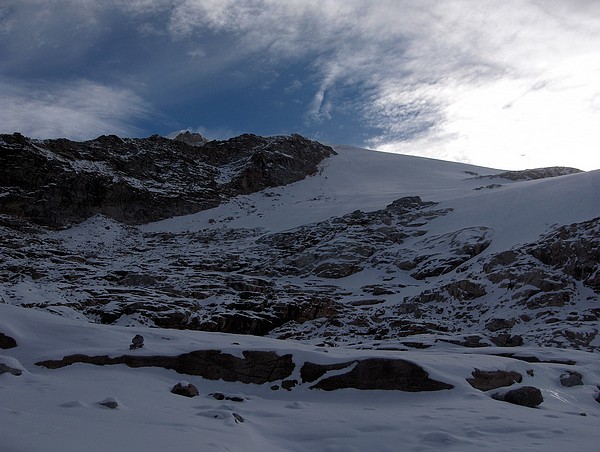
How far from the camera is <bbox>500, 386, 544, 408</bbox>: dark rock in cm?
1000

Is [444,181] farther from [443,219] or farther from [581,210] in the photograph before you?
[581,210]

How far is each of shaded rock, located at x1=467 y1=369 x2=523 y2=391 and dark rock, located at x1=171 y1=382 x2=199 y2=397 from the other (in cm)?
602

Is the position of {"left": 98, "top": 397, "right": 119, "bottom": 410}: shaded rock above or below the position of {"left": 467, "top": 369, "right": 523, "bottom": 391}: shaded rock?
above

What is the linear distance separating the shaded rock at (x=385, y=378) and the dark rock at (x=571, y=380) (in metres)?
3.69

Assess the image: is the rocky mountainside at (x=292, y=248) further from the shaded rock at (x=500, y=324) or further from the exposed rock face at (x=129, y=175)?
the exposed rock face at (x=129, y=175)

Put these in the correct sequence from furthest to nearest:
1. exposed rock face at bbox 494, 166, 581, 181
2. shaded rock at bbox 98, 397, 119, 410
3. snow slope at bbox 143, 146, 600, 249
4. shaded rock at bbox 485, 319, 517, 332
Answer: exposed rock face at bbox 494, 166, 581, 181 → snow slope at bbox 143, 146, 600, 249 → shaded rock at bbox 485, 319, 517, 332 → shaded rock at bbox 98, 397, 119, 410

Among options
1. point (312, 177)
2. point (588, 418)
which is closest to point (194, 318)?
point (588, 418)

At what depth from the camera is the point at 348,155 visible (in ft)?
261

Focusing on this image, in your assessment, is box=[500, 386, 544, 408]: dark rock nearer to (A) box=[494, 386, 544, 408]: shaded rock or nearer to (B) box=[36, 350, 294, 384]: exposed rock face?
(A) box=[494, 386, 544, 408]: shaded rock

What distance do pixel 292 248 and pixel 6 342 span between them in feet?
91.9

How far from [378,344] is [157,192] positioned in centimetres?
3971

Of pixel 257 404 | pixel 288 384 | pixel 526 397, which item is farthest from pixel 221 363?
pixel 526 397

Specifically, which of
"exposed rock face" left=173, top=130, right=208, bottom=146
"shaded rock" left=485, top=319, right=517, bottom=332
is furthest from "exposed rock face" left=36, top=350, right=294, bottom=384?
"exposed rock face" left=173, top=130, right=208, bottom=146

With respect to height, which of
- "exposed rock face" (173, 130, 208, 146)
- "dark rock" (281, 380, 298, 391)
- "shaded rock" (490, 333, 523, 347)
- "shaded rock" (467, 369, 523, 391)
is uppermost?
"exposed rock face" (173, 130, 208, 146)
